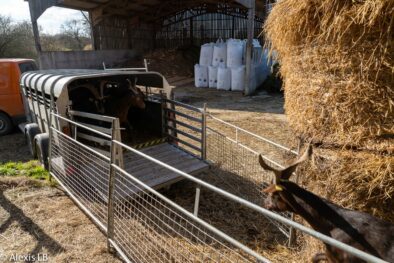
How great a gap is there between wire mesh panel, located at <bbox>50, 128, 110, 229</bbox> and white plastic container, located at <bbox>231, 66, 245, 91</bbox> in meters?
12.7

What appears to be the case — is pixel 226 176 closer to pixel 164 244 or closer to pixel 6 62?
pixel 164 244

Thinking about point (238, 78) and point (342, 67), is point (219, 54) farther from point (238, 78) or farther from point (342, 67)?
point (342, 67)

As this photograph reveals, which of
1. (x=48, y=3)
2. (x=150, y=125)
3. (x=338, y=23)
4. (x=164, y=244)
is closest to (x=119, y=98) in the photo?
(x=150, y=125)

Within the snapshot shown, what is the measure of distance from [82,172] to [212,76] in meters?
14.0

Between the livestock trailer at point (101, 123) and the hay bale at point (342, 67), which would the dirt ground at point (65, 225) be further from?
the hay bale at point (342, 67)

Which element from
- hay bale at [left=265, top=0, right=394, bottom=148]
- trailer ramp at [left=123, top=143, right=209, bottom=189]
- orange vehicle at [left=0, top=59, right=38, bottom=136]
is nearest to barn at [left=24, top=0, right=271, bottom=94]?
orange vehicle at [left=0, top=59, right=38, bottom=136]

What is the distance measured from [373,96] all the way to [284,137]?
20.1ft

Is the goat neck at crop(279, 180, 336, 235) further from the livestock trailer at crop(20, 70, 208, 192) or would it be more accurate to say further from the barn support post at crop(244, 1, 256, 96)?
the barn support post at crop(244, 1, 256, 96)

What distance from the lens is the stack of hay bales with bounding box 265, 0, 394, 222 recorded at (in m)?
2.46

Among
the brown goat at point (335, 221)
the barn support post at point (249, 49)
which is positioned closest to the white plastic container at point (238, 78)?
the barn support post at point (249, 49)

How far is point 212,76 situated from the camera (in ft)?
58.4

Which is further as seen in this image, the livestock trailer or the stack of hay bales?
the livestock trailer

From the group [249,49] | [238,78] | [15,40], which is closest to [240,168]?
[249,49]

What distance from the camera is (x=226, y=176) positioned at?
19.9ft
